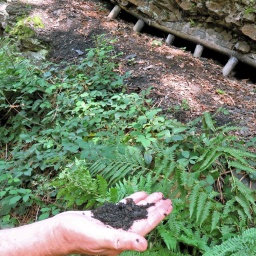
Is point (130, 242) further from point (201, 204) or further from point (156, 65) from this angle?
point (156, 65)

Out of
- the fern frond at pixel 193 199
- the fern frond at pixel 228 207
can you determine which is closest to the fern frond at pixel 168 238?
the fern frond at pixel 193 199

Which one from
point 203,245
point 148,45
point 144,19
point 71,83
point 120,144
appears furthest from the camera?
point 144,19

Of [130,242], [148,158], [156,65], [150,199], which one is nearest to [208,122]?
[148,158]

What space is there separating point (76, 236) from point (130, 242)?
1.13 ft

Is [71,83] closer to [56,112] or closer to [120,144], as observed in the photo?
[56,112]

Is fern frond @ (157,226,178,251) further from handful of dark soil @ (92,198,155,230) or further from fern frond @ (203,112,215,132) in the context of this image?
fern frond @ (203,112,215,132)

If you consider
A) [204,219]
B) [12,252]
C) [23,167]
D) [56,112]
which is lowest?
[23,167]

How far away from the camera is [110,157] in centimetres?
297

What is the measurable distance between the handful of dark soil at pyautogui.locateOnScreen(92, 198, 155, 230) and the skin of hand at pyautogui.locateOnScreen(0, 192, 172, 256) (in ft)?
0.14

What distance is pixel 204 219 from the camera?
8.04 ft

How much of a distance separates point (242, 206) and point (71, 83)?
3151mm

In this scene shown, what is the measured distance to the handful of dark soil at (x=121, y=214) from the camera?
6.34 feet

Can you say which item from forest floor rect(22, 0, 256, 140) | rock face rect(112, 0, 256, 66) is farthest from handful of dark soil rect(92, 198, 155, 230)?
rock face rect(112, 0, 256, 66)

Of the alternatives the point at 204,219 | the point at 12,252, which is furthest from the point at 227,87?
the point at 12,252
